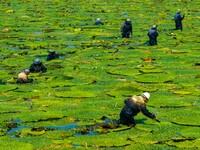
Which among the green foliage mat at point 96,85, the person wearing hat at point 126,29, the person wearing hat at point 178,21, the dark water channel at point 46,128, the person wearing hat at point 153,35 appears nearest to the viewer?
the green foliage mat at point 96,85

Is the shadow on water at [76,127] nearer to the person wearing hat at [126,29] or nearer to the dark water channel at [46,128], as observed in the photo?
the dark water channel at [46,128]

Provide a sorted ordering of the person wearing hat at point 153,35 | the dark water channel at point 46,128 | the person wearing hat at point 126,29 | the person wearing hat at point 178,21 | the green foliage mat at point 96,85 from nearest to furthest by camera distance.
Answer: the green foliage mat at point 96,85, the dark water channel at point 46,128, the person wearing hat at point 153,35, the person wearing hat at point 126,29, the person wearing hat at point 178,21

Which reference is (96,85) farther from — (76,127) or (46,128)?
(46,128)

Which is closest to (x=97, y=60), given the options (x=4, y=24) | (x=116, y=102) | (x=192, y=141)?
(x=116, y=102)

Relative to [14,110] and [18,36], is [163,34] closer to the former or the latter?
[18,36]

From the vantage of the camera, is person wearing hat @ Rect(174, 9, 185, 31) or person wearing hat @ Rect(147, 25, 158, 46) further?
person wearing hat @ Rect(174, 9, 185, 31)

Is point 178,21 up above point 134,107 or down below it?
above

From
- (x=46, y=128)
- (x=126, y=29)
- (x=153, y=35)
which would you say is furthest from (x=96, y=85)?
(x=126, y=29)

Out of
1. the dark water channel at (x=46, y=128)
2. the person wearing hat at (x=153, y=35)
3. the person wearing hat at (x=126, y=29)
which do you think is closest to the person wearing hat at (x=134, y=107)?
the dark water channel at (x=46, y=128)

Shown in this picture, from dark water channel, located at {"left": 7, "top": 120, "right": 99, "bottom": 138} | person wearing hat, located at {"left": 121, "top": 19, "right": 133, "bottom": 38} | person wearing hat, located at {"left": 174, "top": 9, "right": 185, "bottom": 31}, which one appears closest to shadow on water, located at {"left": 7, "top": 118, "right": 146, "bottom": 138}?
dark water channel, located at {"left": 7, "top": 120, "right": 99, "bottom": 138}

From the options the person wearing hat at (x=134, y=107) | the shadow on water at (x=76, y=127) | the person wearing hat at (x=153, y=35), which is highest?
the person wearing hat at (x=153, y=35)

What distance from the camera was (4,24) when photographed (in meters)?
60.3

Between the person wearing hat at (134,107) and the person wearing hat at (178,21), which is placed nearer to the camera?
the person wearing hat at (134,107)

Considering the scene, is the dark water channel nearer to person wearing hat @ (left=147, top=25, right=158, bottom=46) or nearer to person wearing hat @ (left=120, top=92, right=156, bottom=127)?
person wearing hat @ (left=120, top=92, right=156, bottom=127)
